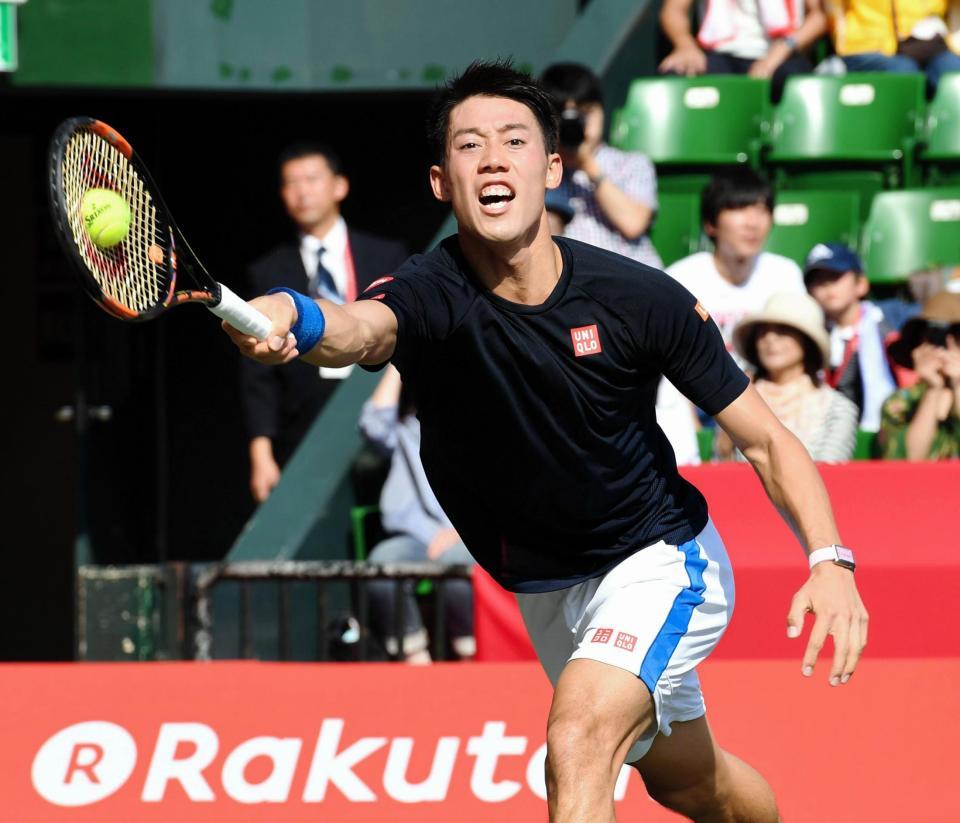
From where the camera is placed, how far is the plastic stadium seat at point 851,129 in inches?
369

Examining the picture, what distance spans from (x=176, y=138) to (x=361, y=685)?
5.72m

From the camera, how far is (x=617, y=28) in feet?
30.8

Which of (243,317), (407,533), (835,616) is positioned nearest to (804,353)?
(407,533)

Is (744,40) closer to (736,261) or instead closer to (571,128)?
(571,128)

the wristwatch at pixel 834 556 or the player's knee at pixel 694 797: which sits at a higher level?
the wristwatch at pixel 834 556

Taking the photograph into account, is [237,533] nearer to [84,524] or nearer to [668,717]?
[84,524]

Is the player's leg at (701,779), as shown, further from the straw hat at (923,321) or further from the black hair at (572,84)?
the black hair at (572,84)

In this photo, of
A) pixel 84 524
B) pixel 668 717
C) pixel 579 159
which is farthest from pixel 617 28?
pixel 668 717

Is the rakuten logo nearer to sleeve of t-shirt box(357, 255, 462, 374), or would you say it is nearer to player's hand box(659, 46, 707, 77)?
sleeve of t-shirt box(357, 255, 462, 374)

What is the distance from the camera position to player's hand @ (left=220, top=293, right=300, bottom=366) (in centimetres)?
368

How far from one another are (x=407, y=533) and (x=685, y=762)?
115 inches

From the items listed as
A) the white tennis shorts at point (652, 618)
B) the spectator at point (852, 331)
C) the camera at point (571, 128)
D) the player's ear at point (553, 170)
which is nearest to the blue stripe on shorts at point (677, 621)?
the white tennis shorts at point (652, 618)

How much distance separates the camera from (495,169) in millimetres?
4309

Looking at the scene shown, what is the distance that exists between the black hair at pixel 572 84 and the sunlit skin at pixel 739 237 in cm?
Result: 88
